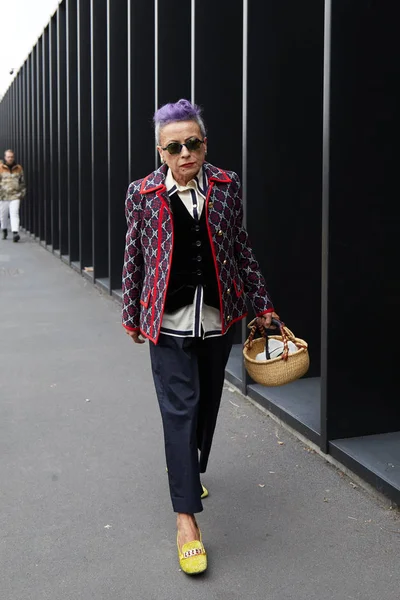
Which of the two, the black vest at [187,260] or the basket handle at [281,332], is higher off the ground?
the black vest at [187,260]

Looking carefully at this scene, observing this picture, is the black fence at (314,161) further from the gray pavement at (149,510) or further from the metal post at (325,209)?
the gray pavement at (149,510)

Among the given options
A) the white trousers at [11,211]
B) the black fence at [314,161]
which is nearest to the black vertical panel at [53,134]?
the white trousers at [11,211]

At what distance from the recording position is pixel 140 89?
35.7 ft

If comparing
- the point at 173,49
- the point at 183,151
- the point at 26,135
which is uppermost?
the point at 173,49

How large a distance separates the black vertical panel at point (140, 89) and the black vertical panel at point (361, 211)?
6259mm

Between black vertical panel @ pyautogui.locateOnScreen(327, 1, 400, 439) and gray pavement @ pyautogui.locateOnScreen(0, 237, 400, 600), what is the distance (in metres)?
0.53

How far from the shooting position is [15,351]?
323 inches

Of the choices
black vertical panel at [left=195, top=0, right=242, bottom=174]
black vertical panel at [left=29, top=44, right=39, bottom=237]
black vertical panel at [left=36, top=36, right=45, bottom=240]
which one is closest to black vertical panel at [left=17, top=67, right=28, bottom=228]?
black vertical panel at [left=29, top=44, right=39, bottom=237]

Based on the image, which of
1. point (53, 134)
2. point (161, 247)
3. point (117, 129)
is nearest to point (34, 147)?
point (53, 134)

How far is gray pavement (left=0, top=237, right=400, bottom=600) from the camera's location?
3.55 metres

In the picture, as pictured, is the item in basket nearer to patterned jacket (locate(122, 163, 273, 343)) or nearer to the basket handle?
the basket handle

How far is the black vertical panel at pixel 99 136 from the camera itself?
12.9 m

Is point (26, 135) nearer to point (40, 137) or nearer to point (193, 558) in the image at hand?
point (40, 137)

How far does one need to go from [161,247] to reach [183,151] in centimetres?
43
